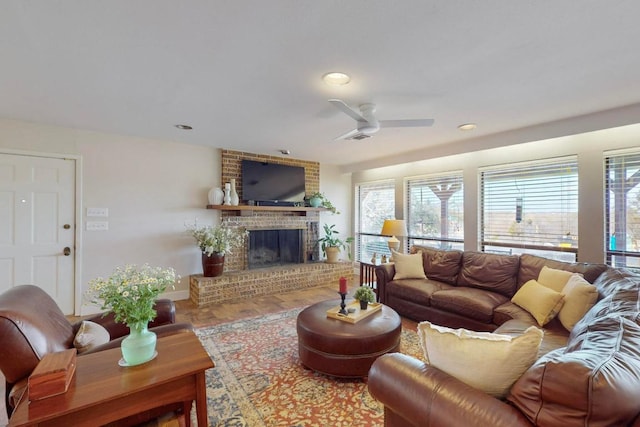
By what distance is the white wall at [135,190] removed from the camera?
3.66 m

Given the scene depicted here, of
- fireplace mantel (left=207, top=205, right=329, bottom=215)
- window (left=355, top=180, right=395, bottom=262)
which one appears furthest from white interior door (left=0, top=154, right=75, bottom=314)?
window (left=355, top=180, right=395, bottom=262)

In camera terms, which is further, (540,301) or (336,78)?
(540,301)

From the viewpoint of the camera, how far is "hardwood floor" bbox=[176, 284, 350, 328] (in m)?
3.67

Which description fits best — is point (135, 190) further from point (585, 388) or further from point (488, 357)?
point (585, 388)

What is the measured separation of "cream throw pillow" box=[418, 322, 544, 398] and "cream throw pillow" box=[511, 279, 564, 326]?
1612mm

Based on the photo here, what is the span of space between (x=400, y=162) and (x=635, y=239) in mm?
3056

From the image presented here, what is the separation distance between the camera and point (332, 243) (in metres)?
5.87

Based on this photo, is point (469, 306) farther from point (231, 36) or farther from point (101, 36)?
point (101, 36)

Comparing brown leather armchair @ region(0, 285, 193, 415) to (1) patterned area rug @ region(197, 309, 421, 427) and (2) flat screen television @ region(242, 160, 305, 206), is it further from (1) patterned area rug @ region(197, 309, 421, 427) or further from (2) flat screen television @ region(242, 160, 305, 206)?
(2) flat screen television @ region(242, 160, 305, 206)

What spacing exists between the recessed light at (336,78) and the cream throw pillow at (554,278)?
8.56 feet

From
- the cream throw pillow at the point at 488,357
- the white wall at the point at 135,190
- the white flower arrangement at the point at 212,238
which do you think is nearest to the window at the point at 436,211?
the white flower arrangement at the point at 212,238

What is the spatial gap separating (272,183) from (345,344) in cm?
359

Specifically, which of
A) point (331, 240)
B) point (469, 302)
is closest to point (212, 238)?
point (331, 240)

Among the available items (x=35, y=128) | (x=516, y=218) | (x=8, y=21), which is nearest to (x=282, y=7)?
(x=8, y=21)
